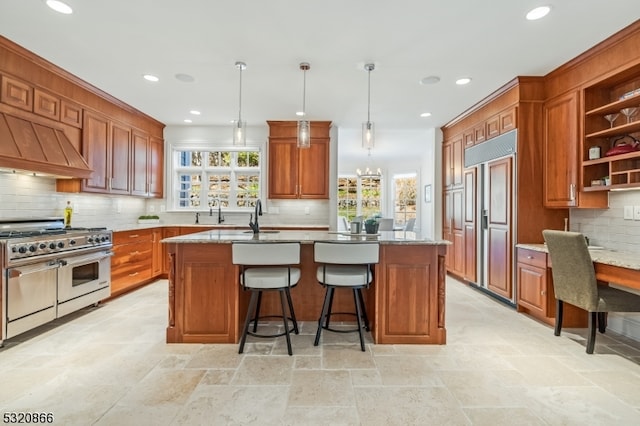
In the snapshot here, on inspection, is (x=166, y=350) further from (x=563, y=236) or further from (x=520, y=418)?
(x=563, y=236)

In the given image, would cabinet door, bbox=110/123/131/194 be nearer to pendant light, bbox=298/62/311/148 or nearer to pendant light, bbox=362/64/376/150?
pendant light, bbox=298/62/311/148

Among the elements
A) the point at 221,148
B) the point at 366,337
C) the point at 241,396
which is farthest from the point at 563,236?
the point at 221,148

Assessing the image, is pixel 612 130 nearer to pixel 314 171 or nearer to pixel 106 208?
pixel 314 171

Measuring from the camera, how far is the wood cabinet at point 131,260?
162 inches

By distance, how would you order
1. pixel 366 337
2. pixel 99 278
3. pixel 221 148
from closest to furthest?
1. pixel 366 337
2. pixel 99 278
3. pixel 221 148

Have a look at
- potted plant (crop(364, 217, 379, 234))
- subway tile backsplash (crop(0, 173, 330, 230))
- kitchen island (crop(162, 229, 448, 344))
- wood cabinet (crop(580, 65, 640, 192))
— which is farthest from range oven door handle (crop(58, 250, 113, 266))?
wood cabinet (crop(580, 65, 640, 192))

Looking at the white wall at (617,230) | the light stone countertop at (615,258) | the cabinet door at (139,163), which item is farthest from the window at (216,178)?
the white wall at (617,230)

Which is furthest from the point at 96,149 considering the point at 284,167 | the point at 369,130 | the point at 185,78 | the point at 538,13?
the point at 538,13

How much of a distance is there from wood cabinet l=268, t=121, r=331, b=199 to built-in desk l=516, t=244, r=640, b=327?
9.56ft

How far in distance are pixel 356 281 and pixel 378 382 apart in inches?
28.3

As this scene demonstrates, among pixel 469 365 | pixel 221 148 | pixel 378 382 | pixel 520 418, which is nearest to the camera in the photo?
pixel 520 418

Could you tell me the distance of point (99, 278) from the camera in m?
3.70

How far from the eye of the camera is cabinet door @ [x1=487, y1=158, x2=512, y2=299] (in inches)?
150

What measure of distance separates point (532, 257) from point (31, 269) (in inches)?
182
